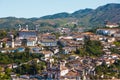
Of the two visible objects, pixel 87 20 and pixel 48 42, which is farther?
pixel 87 20

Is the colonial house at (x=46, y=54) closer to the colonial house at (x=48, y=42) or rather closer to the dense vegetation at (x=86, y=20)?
the colonial house at (x=48, y=42)

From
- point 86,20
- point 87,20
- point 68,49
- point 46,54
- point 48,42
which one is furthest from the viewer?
point 86,20

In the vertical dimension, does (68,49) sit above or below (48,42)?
below

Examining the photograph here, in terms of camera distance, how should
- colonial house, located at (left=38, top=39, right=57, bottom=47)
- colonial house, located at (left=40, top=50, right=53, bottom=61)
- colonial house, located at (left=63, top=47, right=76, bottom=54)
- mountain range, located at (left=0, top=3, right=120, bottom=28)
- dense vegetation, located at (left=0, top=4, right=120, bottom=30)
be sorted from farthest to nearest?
mountain range, located at (left=0, top=3, right=120, bottom=28) < dense vegetation, located at (left=0, top=4, right=120, bottom=30) < colonial house, located at (left=38, top=39, right=57, bottom=47) < colonial house, located at (left=63, top=47, right=76, bottom=54) < colonial house, located at (left=40, top=50, right=53, bottom=61)

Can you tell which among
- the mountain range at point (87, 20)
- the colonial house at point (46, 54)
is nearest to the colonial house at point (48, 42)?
the colonial house at point (46, 54)

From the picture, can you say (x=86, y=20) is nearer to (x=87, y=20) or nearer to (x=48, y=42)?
(x=87, y=20)

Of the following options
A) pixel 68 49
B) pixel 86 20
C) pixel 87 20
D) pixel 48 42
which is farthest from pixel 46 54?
pixel 86 20

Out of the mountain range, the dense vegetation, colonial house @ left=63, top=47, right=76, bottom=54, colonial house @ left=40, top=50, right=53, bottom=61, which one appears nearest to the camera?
colonial house @ left=40, top=50, right=53, bottom=61

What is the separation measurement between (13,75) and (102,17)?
4565 inches

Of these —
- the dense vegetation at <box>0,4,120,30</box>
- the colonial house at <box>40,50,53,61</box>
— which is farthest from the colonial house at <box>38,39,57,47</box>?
the dense vegetation at <box>0,4,120,30</box>

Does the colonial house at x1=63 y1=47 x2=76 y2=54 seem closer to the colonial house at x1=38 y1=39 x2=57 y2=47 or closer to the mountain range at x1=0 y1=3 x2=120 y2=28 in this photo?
the colonial house at x1=38 y1=39 x2=57 y2=47

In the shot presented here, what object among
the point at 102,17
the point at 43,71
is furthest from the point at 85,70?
the point at 102,17

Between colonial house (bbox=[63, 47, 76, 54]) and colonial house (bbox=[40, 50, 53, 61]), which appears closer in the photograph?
colonial house (bbox=[40, 50, 53, 61])

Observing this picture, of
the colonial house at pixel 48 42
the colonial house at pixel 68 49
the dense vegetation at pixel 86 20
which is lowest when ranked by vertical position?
the dense vegetation at pixel 86 20
